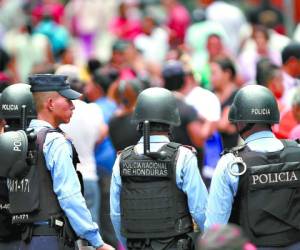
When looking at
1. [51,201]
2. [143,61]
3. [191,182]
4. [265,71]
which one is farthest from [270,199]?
[143,61]

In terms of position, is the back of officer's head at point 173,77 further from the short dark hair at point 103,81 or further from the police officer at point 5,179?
the police officer at point 5,179

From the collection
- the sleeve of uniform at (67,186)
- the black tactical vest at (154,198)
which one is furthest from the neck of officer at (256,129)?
the sleeve of uniform at (67,186)

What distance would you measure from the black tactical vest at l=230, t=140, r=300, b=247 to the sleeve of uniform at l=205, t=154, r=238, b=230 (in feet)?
0.23

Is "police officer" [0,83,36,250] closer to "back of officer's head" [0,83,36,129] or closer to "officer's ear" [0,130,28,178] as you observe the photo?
"back of officer's head" [0,83,36,129]

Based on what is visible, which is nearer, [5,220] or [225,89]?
[5,220]

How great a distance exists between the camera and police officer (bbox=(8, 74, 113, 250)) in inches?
364

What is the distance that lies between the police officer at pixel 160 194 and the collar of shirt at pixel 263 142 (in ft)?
1.58

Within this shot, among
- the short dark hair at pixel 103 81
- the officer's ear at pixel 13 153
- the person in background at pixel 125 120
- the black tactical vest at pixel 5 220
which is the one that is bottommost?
the black tactical vest at pixel 5 220

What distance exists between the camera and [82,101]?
1257 cm

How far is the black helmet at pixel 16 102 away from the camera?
966 centimetres

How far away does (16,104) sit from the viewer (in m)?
9.68

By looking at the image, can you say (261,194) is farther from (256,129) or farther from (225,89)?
(225,89)

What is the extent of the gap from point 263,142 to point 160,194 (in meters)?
0.86

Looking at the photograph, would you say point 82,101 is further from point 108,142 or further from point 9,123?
point 9,123
